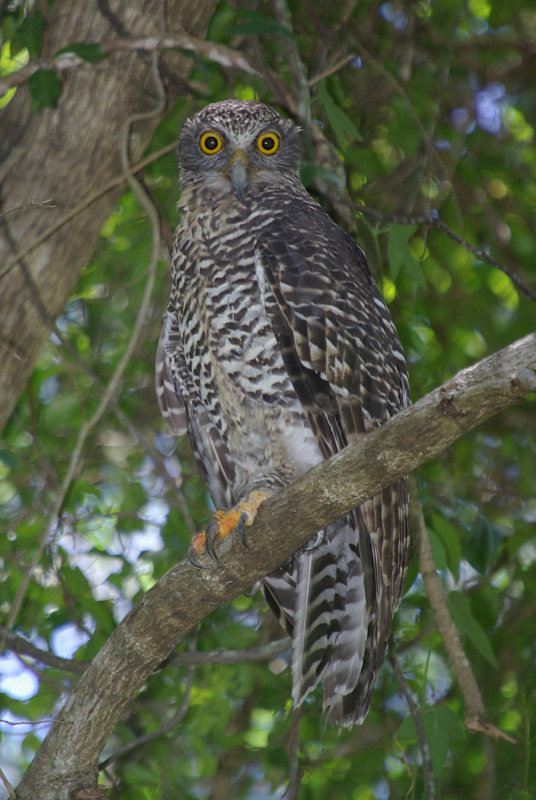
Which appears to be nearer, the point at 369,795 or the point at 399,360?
the point at 399,360

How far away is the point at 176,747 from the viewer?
3.29 meters

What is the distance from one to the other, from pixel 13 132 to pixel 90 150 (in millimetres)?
275

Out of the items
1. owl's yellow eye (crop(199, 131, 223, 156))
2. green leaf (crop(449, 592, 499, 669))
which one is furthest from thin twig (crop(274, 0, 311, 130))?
green leaf (crop(449, 592, 499, 669))

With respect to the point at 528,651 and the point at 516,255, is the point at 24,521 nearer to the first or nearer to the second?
the point at 528,651

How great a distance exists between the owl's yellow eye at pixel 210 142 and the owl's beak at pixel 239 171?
0.27ft

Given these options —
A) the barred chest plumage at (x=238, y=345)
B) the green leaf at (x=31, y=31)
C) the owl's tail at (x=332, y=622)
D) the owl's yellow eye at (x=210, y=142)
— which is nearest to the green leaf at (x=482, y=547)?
the owl's tail at (x=332, y=622)

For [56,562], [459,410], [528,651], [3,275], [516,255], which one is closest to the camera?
[459,410]

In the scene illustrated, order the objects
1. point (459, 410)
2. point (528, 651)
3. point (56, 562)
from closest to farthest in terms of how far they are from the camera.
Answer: point (459, 410) → point (56, 562) → point (528, 651)

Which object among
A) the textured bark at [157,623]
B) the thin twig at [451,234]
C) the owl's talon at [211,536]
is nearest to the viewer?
the textured bark at [157,623]

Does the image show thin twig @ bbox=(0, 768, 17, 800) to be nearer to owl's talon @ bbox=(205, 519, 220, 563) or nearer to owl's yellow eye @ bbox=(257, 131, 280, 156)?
owl's talon @ bbox=(205, 519, 220, 563)

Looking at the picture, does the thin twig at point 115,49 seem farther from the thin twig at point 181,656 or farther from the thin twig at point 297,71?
the thin twig at point 181,656

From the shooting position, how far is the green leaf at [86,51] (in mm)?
2504

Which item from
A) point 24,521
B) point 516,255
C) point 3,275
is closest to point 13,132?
point 3,275

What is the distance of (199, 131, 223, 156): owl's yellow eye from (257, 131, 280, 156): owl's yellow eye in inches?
5.8
